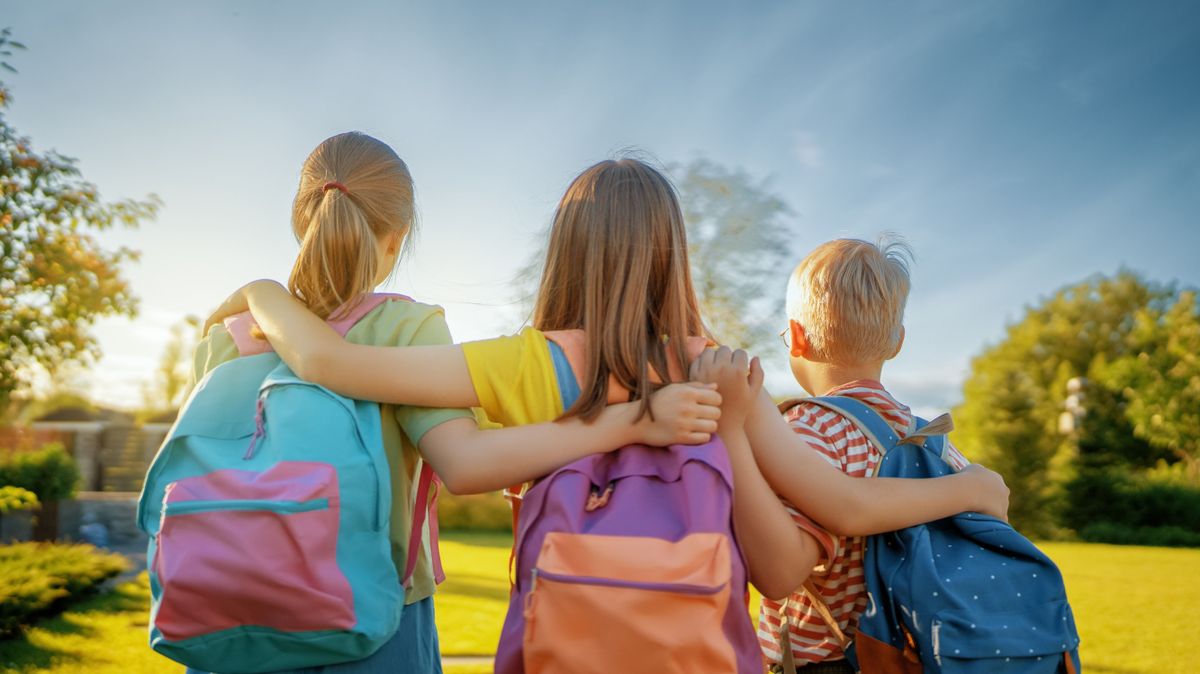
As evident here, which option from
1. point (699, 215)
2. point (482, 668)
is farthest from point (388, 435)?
point (699, 215)

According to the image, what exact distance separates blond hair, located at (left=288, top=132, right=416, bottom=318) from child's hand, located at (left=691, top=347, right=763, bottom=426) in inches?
33.1

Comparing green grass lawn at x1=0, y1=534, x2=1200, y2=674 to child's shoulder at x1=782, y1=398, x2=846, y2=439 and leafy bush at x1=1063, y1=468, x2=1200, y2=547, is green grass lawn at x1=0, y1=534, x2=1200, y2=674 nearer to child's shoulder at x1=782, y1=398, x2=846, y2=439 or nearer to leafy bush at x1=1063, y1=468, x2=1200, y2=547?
child's shoulder at x1=782, y1=398, x2=846, y2=439

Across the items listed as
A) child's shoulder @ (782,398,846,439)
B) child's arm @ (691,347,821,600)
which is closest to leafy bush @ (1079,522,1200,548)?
child's shoulder @ (782,398,846,439)

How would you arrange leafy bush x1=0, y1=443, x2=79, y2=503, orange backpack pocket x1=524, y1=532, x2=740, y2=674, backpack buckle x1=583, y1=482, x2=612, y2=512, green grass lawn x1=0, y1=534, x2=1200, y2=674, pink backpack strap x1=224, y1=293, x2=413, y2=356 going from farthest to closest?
1. leafy bush x1=0, y1=443, x2=79, y2=503
2. green grass lawn x1=0, y1=534, x2=1200, y2=674
3. pink backpack strap x1=224, y1=293, x2=413, y2=356
4. backpack buckle x1=583, y1=482, x2=612, y2=512
5. orange backpack pocket x1=524, y1=532, x2=740, y2=674

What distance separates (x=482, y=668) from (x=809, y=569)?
4293 millimetres

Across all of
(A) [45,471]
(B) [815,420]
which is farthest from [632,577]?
(A) [45,471]

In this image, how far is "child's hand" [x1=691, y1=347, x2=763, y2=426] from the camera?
1.61m

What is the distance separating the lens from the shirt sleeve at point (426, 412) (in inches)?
65.9

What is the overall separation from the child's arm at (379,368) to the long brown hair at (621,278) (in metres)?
0.26

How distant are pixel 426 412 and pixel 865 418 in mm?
1057

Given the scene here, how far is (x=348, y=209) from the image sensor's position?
1.87 m

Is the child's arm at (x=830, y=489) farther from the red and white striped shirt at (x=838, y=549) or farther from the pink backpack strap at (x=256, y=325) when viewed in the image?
the pink backpack strap at (x=256, y=325)

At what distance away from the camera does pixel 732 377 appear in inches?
63.2

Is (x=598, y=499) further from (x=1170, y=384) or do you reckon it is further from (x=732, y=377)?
(x=1170, y=384)
